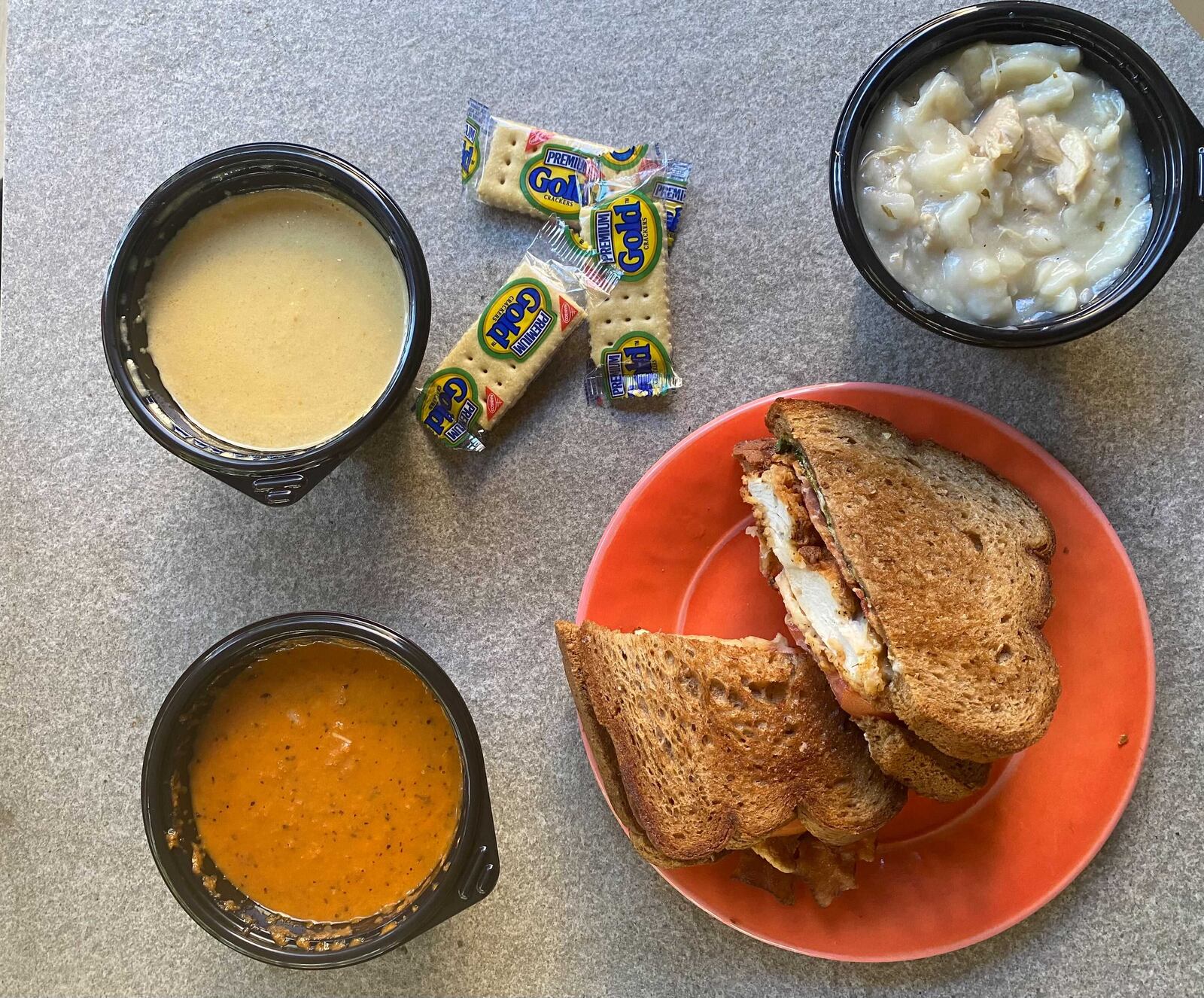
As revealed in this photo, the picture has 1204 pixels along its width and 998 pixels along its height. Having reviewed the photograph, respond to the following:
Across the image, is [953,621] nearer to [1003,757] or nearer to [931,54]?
[1003,757]

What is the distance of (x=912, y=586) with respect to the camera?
1341mm

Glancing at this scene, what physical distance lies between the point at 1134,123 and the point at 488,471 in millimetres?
1099

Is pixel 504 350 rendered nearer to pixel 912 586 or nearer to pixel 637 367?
pixel 637 367

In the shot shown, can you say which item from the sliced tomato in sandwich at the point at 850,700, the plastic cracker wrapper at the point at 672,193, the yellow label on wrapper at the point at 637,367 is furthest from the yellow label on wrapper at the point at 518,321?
the sliced tomato in sandwich at the point at 850,700

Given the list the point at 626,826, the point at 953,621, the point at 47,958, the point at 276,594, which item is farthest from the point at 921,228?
the point at 47,958

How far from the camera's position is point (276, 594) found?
1.64m

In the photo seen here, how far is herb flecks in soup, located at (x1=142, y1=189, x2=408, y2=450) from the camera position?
1389 mm

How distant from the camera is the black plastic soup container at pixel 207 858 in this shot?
54.4 inches

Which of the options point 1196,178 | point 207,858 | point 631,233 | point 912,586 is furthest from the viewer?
point 631,233

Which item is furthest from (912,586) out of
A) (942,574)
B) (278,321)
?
(278,321)

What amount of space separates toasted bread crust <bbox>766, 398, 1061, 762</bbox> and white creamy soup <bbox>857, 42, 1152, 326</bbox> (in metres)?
0.25

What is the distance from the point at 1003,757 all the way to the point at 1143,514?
466 millimetres

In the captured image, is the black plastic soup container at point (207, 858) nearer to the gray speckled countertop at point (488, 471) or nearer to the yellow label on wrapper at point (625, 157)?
the gray speckled countertop at point (488, 471)

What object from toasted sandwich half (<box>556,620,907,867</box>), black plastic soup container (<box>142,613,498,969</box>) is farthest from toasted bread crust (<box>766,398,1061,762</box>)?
black plastic soup container (<box>142,613,498,969</box>)
